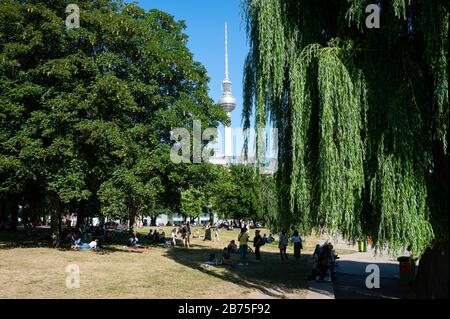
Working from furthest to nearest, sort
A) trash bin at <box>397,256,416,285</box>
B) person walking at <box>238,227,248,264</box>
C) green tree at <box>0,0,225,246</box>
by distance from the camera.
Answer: green tree at <box>0,0,225,246</box>
person walking at <box>238,227,248,264</box>
trash bin at <box>397,256,416,285</box>

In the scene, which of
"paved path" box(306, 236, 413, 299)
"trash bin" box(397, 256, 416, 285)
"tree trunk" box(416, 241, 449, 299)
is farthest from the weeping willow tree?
"trash bin" box(397, 256, 416, 285)

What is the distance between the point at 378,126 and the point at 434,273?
13.0ft

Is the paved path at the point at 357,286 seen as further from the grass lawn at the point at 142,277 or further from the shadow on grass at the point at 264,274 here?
the shadow on grass at the point at 264,274

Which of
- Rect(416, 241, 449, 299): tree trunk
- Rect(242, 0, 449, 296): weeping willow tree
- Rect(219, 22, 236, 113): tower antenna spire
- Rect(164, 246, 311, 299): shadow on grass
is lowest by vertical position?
Rect(164, 246, 311, 299): shadow on grass

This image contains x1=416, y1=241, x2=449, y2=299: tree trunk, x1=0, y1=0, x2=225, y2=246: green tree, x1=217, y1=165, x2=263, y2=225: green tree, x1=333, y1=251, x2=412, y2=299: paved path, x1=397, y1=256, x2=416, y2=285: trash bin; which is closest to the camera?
x1=416, y1=241, x2=449, y2=299: tree trunk

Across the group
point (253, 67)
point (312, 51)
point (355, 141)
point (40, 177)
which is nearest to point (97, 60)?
point (40, 177)

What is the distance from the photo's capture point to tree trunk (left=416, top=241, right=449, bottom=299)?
10.2 meters

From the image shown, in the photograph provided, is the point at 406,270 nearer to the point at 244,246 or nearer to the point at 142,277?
the point at 244,246

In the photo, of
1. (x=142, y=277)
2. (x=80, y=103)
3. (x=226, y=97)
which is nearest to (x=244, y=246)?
(x=142, y=277)

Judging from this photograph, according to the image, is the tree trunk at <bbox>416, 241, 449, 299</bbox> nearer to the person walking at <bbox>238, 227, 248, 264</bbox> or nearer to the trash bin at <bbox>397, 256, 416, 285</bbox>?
the trash bin at <bbox>397, 256, 416, 285</bbox>

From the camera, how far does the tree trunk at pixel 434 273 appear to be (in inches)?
403

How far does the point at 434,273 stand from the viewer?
423 inches

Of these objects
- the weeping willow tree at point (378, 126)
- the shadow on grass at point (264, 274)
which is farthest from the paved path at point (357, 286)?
the weeping willow tree at point (378, 126)
